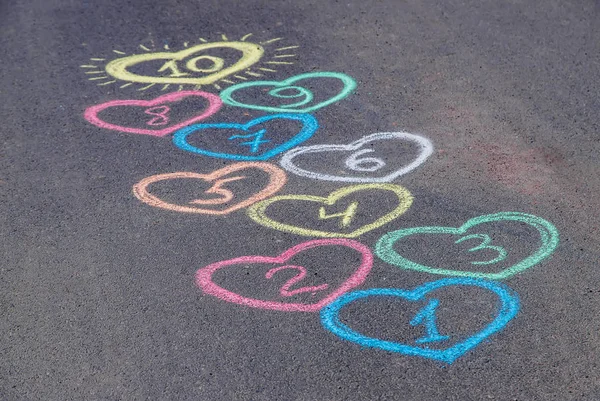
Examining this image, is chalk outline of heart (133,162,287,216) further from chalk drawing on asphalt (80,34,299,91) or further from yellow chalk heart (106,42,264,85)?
yellow chalk heart (106,42,264,85)

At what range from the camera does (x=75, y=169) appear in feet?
19.9

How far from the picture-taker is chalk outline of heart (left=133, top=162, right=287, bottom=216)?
18.1 feet

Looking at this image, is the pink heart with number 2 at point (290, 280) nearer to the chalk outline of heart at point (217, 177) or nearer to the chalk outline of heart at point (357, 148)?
the chalk outline of heart at point (217, 177)

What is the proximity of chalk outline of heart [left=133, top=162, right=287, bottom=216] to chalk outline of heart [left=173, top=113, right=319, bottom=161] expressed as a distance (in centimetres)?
15

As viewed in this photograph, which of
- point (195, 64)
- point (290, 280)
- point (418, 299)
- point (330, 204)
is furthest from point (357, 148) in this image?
point (195, 64)

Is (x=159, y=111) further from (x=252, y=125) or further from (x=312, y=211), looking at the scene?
(x=312, y=211)

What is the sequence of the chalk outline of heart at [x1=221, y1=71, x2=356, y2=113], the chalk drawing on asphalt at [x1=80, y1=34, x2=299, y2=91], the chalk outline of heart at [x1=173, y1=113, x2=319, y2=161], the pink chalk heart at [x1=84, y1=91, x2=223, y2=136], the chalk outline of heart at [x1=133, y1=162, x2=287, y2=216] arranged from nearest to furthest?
the chalk outline of heart at [x1=133, y1=162, x2=287, y2=216] → the chalk outline of heart at [x1=173, y1=113, x2=319, y2=161] → the pink chalk heart at [x1=84, y1=91, x2=223, y2=136] → the chalk outline of heart at [x1=221, y1=71, x2=356, y2=113] → the chalk drawing on asphalt at [x1=80, y1=34, x2=299, y2=91]

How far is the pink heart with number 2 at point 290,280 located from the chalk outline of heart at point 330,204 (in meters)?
0.11

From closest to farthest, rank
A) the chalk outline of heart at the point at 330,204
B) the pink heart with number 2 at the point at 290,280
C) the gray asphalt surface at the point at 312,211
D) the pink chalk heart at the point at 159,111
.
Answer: the gray asphalt surface at the point at 312,211 → the pink heart with number 2 at the point at 290,280 → the chalk outline of heart at the point at 330,204 → the pink chalk heart at the point at 159,111

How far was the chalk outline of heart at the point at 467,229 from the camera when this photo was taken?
474 cm

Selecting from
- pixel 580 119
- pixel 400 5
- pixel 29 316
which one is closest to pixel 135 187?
pixel 29 316

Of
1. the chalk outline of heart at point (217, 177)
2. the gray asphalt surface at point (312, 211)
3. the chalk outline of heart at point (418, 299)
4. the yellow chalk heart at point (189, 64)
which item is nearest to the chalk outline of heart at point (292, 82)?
the gray asphalt surface at point (312, 211)

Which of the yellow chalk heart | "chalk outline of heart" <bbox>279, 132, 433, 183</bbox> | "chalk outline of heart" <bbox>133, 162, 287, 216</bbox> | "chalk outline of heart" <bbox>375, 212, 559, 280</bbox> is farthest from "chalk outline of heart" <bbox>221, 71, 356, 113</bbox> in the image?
"chalk outline of heart" <bbox>375, 212, 559, 280</bbox>

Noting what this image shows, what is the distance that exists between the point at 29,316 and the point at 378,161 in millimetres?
2640
